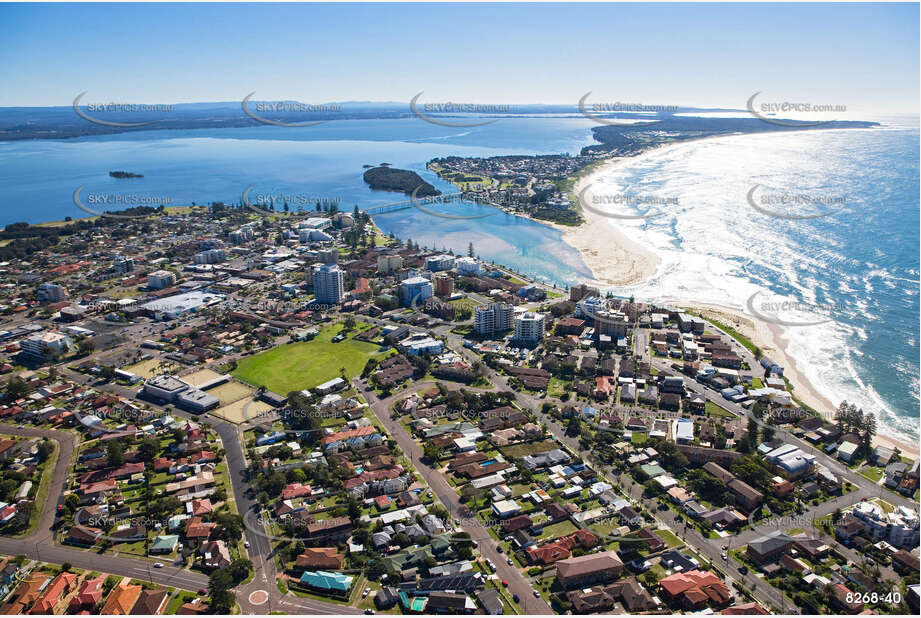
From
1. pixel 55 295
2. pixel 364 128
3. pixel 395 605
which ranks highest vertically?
pixel 364 128

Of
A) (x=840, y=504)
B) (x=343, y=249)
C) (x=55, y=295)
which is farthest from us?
(x=343, y=249)

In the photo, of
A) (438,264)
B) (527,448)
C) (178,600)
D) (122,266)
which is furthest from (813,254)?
(122,266)

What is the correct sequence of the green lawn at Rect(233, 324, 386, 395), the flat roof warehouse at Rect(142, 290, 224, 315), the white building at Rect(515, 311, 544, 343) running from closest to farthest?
the green lawn at Rect(233, 324, 386, 395) → the white building at Rect(515, 311, 544, 343) → the flat roof warehouse at Rect(142, 290, 224, 315)

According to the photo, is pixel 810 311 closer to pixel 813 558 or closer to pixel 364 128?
pixel 813 558

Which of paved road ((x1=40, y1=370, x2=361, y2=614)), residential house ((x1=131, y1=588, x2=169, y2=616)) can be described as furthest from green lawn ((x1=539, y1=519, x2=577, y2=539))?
residential house ((x1=131, y1=588, x2=169, y2=616))

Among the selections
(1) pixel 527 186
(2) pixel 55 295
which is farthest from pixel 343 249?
(1) pixel 527 186

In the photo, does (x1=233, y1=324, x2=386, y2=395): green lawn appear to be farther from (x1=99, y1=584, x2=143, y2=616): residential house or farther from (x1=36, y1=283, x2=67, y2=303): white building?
(x1=36, y1=283, x2=67, y2=303): white building
